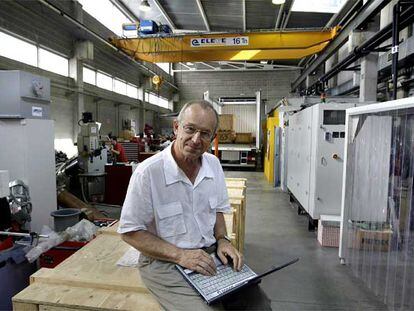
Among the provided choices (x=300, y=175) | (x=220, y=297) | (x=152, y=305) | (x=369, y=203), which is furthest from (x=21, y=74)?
(x=300, y=175)

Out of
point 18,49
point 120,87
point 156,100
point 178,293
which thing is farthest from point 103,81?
point 178,293

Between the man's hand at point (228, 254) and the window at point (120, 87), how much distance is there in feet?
27.2

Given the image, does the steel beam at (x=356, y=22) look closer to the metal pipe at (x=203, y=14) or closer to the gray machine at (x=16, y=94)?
the metal pipe at (x=203, y=14)

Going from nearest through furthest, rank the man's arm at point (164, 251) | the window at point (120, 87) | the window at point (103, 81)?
the man's arm at point (164, 251) → the window at point (103, 81) → the window at point (120, 87)

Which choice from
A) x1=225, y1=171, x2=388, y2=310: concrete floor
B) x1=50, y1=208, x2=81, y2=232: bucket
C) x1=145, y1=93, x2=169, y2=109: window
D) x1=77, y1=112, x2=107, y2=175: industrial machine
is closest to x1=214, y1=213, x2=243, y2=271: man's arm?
x1=225, y1=171, x2=388, y2=310: concrete floor

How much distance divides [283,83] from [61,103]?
31.6 feet

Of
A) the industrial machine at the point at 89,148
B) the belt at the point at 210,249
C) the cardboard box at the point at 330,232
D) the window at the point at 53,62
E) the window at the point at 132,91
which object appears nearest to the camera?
the belt at the point at 210,249

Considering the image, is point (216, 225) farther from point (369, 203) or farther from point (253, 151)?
point (253, 151)

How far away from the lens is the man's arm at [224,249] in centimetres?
132

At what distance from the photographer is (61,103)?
6297 mm

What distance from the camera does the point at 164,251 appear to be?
124 cm

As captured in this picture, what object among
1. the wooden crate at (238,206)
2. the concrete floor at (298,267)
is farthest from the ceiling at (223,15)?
the wooden crate at (238,206)

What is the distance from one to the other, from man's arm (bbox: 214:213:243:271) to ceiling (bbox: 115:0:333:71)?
6363 millimetres

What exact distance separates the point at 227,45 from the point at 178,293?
200 inches
